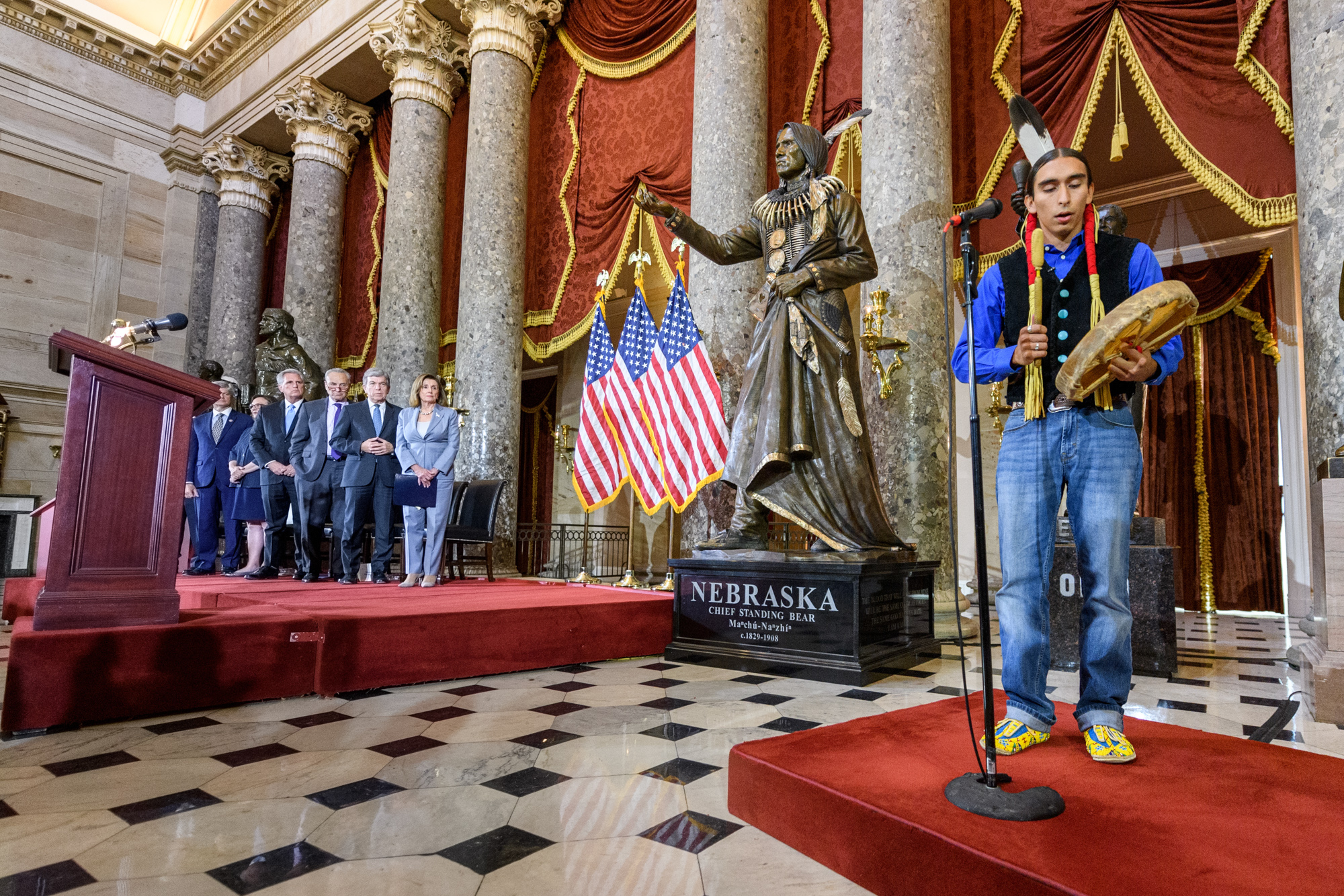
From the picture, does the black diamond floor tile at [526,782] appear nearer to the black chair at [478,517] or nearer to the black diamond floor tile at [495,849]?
the black diamond floor tile at [495,849]

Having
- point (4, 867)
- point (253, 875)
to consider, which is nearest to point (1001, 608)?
point (253, 875)

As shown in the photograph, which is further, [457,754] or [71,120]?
[71,120]

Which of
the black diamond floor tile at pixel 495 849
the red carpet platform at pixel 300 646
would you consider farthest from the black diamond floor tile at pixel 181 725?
the black diamond floor tile at pixel 495 849

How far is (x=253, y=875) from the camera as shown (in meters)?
1.48

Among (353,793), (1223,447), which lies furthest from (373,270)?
(1223,447)

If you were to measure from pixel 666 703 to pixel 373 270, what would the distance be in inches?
362

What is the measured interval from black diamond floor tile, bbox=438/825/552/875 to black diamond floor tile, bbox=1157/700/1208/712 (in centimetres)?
266

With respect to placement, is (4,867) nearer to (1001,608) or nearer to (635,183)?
(1001,608)

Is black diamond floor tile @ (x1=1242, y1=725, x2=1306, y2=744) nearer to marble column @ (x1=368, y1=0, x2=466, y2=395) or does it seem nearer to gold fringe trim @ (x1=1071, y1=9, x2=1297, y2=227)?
gold fringe trim @ (x1=1071, y1=9, x2=1297, y2=227)

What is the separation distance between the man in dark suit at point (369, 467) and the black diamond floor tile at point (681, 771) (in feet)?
12.9

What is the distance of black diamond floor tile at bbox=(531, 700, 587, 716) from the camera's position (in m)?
2.92

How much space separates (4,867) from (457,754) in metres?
1.07

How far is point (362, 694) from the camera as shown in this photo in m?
3.25

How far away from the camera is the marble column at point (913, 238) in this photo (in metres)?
5.08
